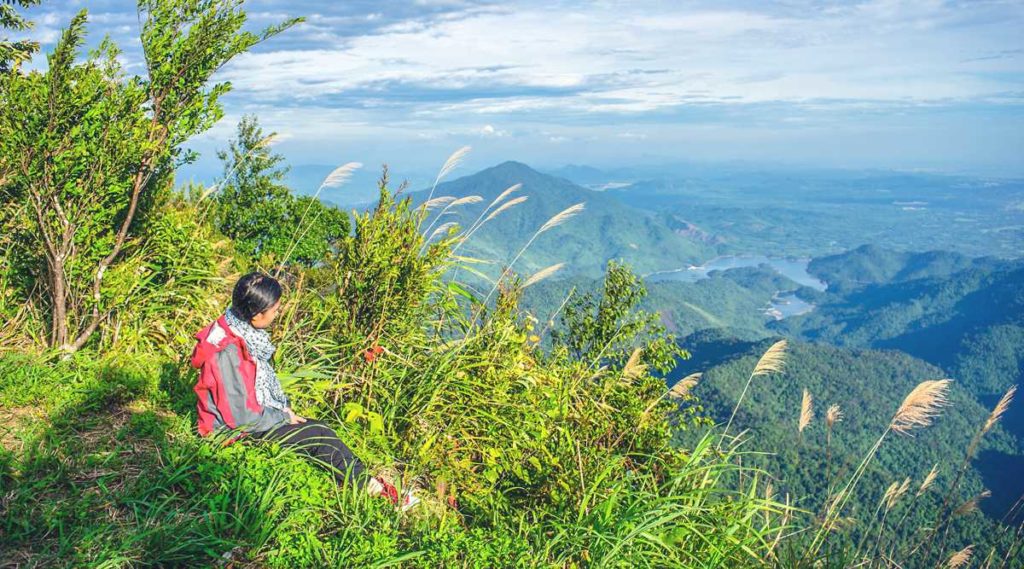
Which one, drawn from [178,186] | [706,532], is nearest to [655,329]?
[706,532]

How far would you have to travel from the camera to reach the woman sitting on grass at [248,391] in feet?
10.8

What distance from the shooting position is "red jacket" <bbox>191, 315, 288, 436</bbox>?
3289 millimetres

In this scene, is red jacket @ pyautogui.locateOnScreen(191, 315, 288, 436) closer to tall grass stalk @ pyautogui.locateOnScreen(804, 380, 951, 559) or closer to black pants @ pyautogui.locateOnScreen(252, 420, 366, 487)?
black pants @ pyautogui.locateOnScreen(252, 420, 366, 487)

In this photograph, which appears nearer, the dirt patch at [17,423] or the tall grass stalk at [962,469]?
the dirt patch at [17,423]

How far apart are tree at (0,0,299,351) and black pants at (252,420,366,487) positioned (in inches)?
83.8

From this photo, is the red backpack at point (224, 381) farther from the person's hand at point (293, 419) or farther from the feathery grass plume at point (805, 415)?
the feathery grass plume at point (805, 415)

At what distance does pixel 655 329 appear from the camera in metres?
7.86

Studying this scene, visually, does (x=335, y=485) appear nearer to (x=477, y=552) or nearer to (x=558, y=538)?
(x=477, y=552)

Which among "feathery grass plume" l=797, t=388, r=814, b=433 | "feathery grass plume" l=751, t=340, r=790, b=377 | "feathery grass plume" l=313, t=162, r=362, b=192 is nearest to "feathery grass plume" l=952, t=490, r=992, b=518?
"feathery grass plume" l=797, t=388, r=814, b=433

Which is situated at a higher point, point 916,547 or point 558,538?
point 558,538

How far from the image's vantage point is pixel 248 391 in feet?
11.1

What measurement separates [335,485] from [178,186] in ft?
23.0

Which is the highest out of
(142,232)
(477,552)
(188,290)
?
(142,232)

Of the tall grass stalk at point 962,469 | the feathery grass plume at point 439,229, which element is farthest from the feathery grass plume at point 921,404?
the feathery grass plume at point 439,229
